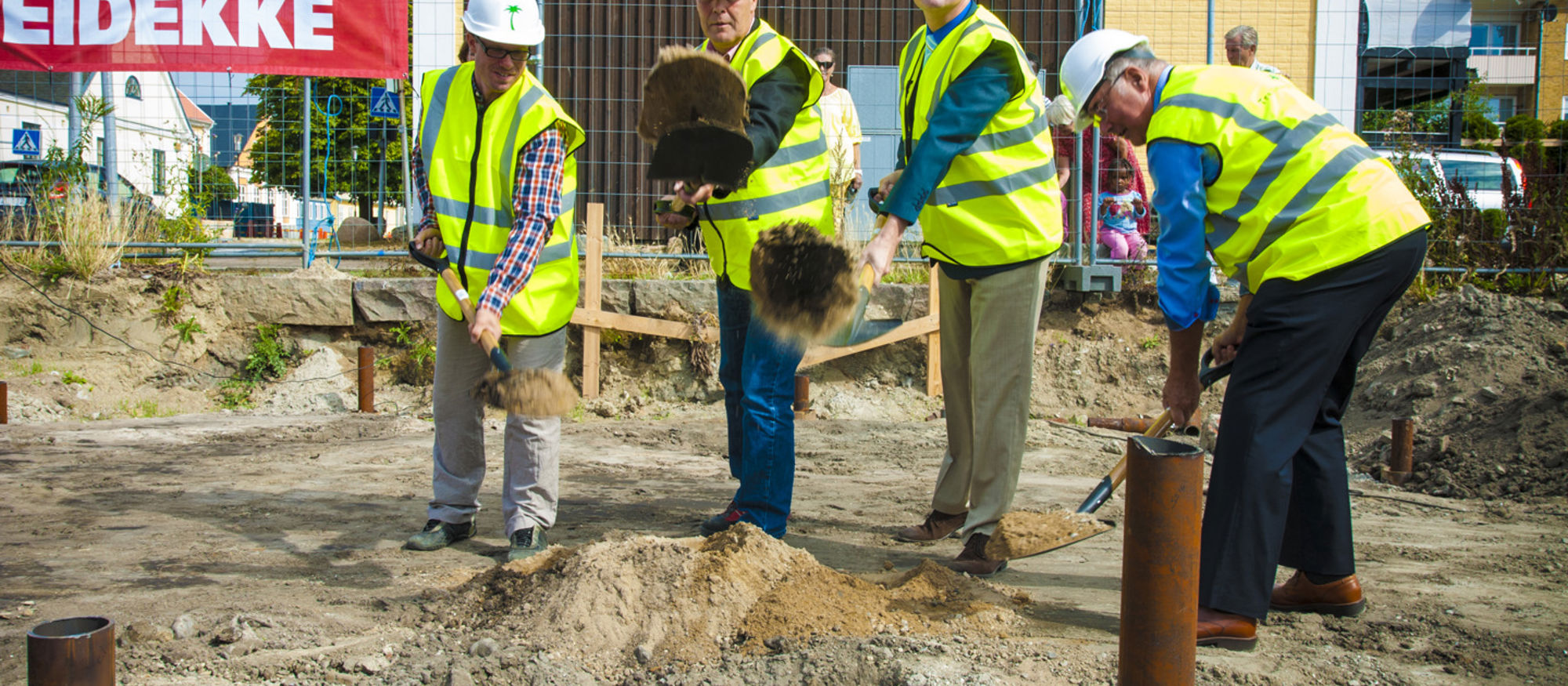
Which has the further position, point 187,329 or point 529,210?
point 187,329

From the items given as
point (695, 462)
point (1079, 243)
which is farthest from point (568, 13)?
point (695, 462)

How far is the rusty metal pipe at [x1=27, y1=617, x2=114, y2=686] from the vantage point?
1888 millimetres

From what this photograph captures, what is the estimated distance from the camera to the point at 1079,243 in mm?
7922

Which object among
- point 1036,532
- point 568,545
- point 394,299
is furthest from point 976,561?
point 394,299

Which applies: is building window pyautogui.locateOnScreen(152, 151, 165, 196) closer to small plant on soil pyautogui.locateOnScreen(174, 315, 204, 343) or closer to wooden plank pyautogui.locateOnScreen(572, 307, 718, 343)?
small plant on soil pyautogui.locateOnScreen(174, 315, 204, 343)

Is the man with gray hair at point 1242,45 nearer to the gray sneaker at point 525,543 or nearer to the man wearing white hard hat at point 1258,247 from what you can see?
the man wearing white hard hat at point 1258,247

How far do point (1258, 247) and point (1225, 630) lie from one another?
0.99 m

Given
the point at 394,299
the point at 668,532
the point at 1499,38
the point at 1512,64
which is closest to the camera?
the point at 668,532

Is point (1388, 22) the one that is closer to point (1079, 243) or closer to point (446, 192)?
point (1079, 243)

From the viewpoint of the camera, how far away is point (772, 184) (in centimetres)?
350

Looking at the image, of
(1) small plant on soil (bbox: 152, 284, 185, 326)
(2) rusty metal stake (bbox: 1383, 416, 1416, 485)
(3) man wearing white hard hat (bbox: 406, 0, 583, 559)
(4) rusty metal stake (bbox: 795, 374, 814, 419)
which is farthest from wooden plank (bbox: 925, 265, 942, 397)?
(1) small plant on soil (bbox: 152, 284, 185, 326)

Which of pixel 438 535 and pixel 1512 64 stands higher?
pixel 1512 64

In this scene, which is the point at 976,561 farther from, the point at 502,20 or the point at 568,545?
the point at 502,20

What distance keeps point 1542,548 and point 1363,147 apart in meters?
2.13
